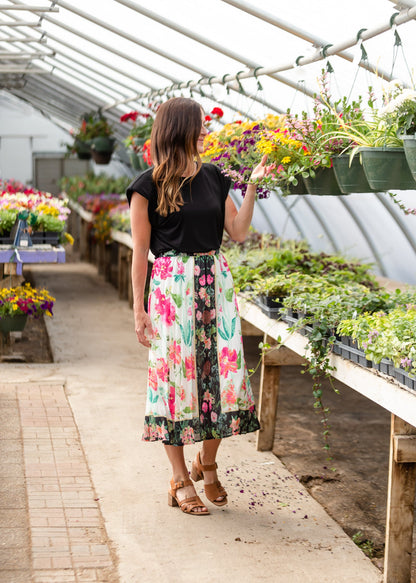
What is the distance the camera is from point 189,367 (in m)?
3.05

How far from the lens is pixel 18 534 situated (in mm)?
3014

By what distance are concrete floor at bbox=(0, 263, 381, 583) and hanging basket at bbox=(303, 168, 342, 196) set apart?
137cm

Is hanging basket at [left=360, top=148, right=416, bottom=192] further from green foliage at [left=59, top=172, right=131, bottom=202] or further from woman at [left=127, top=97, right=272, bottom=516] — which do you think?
green foliage at [left=59, top=172, right=131, bottom=202]

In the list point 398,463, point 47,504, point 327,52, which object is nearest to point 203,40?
point 327,52

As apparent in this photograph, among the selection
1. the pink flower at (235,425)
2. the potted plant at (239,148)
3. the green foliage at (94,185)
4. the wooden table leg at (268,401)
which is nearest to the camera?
the pink flower at (235,425)

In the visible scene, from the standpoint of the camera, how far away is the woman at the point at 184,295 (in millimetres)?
3037

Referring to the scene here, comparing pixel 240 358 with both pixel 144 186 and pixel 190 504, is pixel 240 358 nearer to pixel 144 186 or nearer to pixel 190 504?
pixel 190 504

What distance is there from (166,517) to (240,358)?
0.72 meters

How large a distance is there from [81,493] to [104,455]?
1.80ft

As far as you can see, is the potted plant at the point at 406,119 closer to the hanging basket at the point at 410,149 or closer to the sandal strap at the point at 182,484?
the hanging basket at the point at 410,149

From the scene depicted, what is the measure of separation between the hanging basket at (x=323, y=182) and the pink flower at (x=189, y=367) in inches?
37.9

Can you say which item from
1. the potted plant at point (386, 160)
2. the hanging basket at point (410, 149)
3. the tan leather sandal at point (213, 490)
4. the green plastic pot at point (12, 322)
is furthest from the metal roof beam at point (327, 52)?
the green plastic pot at point (12, 322)

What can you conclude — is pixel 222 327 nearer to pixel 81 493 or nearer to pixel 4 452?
pixel 81 493

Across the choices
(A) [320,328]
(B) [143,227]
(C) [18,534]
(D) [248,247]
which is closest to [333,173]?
(A) [320,328]
